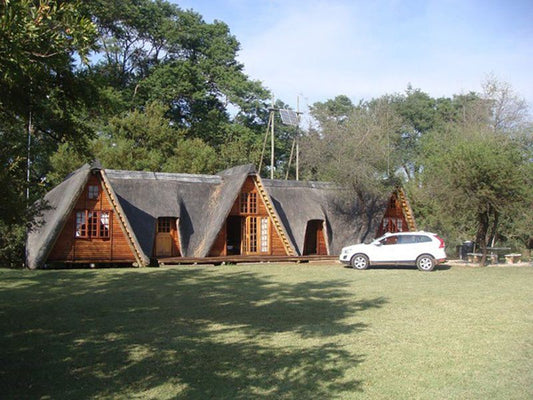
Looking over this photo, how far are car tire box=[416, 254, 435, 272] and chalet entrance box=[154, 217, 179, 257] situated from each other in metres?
12.6

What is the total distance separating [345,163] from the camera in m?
33.1

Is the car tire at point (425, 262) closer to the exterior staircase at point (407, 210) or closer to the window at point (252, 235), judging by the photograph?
the window at point (252, 235)

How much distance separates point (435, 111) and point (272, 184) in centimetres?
3471

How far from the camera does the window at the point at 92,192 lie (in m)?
26.0

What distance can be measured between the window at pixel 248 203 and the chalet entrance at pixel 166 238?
3.82m

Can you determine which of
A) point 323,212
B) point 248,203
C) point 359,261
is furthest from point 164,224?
point 359,261

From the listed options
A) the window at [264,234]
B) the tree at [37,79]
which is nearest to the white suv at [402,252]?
the window at [264,234]

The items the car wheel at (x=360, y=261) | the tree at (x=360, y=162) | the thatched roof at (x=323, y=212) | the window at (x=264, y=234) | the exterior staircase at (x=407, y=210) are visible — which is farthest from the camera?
the exterior staircase at (x=407, y=210)

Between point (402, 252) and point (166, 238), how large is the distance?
12.4m

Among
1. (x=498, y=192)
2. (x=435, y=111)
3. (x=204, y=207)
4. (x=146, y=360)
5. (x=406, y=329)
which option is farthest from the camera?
(x=435, y=111)

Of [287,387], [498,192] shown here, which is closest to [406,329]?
[287,387]

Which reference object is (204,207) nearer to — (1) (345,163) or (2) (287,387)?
(1) (345,163)

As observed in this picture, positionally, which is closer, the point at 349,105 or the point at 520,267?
the point at 520,267

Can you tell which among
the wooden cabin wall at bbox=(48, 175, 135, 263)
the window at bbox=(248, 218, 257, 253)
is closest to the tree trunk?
the window at bbox=(248, 218, 257, 253)
